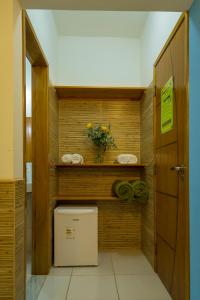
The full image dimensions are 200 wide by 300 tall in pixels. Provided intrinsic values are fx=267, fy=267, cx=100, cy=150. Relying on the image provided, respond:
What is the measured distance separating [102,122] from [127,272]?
188cm

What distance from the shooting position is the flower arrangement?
3408 mm

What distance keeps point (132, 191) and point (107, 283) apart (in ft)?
3.42

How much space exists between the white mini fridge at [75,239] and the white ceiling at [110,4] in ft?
6.57

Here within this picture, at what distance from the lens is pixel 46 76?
268 cm

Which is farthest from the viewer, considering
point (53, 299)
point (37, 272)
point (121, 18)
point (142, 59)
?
point (142, 59)

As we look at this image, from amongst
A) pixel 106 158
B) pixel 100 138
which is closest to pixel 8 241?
pixel 100 138

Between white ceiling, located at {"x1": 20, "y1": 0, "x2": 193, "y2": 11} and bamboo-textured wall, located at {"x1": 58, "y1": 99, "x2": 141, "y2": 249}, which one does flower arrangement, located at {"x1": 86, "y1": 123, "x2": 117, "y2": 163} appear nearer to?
Answer: bamboo-textured wall, located at {"x1": 58, "y1": 99, "x2": 141, "y2": 249}

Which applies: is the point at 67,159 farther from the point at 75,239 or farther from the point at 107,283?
the point at 107,283

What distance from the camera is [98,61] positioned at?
3652 mm

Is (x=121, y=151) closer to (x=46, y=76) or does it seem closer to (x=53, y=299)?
(x=46, y=76)

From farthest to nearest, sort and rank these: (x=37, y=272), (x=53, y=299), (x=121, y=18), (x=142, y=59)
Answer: (x=142, y=59) → (x=121, y=18) → (x=37, y=272) → (x=53, y=299)

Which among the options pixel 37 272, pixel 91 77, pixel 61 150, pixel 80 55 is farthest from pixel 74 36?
pixel 37 272

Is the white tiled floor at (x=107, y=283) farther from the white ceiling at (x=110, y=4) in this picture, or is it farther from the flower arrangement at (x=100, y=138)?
the white ceiling at (x=110, y=4)

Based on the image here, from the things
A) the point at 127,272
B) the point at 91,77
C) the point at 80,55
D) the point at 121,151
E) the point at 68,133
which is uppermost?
the point at 80,55
